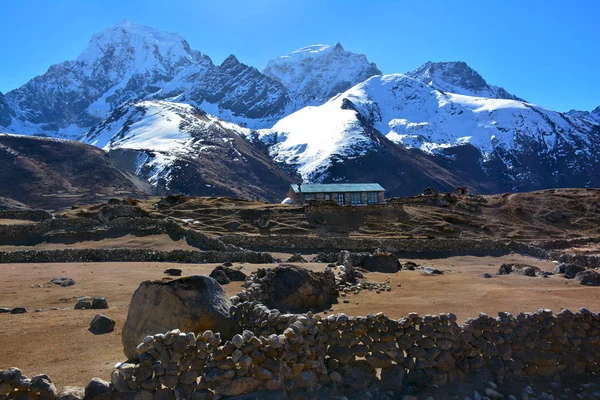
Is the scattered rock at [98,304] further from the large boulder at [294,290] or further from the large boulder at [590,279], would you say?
the large boulder at [590,279]

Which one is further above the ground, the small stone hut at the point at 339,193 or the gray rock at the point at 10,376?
the small stone hut at the point at 339,193

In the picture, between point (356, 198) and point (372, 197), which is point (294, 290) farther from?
point (372, 197)

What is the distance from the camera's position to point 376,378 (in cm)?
820

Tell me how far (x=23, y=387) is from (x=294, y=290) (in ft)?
29.5

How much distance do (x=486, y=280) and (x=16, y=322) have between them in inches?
719

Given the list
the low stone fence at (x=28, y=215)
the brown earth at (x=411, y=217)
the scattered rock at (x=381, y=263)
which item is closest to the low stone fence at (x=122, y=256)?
the scattered rock at (x=381, y=263)

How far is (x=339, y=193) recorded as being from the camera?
8531cm

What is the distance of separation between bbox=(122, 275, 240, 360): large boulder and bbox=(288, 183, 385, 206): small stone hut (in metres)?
72.1

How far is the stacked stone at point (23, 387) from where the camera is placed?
→ 618 cm

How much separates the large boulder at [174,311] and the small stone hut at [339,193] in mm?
72134

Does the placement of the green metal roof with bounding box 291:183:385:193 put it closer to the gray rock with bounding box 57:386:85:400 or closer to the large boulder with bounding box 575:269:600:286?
the large boulder with bounding box 575:269:600:286

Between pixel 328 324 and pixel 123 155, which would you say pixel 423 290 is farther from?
pixel 123 155

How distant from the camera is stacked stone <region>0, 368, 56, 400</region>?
20.3 feet

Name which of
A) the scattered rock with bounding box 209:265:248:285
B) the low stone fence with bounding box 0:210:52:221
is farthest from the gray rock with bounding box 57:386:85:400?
the low stone fence with bounding box 0:210:52:221
